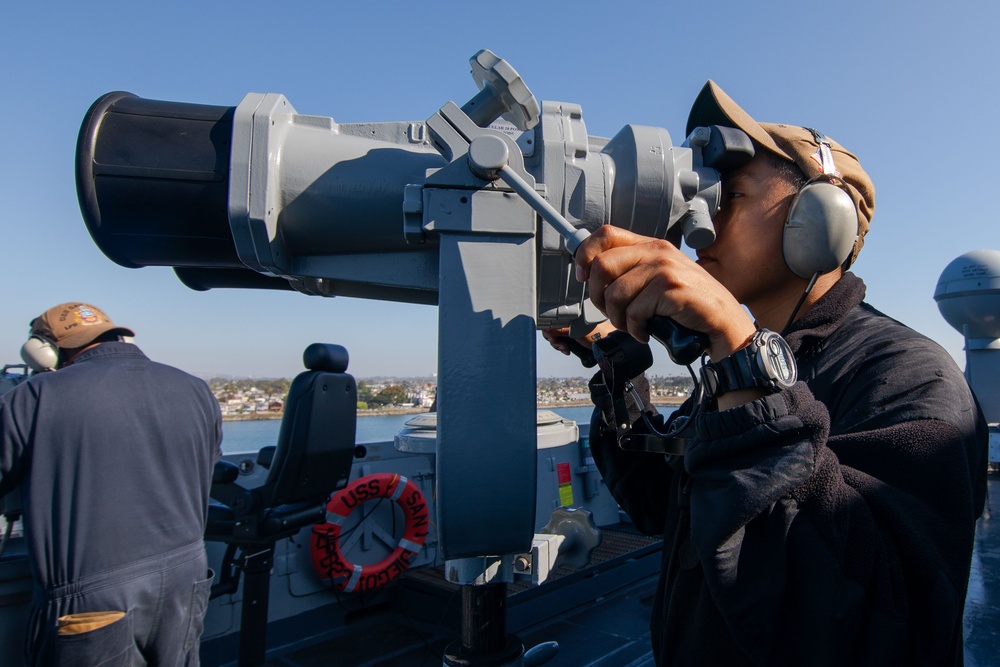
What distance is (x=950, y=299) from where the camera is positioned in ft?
27.0

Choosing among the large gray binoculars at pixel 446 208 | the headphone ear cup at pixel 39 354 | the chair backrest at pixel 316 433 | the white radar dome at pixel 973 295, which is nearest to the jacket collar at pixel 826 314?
the large gray binoculars at pixel 446 208

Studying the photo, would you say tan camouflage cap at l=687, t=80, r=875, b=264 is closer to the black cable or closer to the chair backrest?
the black cable

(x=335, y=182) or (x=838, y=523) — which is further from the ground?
(x=335, y=182)

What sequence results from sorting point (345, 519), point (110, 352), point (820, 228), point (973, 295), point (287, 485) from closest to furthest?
point (820, 228), point (110, 352), point (287, 485), point (345, 519), point (973, 295)

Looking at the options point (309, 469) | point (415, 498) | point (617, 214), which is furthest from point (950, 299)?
point (617, 214)

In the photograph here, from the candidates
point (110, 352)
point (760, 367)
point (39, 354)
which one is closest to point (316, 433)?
point (110, 352)

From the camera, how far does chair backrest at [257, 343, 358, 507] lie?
134 inches

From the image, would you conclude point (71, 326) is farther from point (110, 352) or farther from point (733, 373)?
point (733, 373)

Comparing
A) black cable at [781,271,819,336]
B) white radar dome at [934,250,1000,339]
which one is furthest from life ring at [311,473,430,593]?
white radar dome at [934,250,1000,339]

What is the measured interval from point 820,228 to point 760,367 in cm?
41

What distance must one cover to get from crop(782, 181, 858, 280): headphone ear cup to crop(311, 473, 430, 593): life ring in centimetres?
370

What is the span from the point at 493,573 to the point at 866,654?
0.52 metres

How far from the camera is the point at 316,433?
11.5ft

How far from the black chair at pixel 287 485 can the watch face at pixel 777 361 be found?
312 cm
